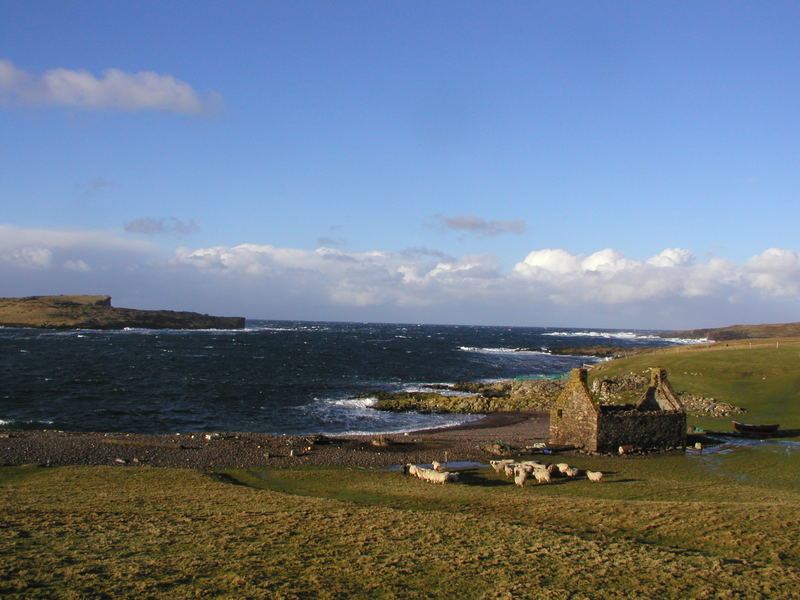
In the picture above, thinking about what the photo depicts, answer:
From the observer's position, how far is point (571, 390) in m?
35.1

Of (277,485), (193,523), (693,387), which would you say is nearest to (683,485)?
Answer: (277,485)

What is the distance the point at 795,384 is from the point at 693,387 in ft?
28.7

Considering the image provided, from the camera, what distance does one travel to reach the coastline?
31.5 metres

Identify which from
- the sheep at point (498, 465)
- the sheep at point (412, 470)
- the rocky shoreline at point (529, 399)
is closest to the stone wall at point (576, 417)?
the sheep at point (498, 465)

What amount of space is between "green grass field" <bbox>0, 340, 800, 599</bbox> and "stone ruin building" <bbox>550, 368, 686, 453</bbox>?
553 centimetres

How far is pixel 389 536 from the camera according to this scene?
1617 centimetres

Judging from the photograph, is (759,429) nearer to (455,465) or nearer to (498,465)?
(498,465)

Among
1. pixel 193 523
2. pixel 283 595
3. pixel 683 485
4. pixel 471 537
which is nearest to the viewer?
pixel 283 595

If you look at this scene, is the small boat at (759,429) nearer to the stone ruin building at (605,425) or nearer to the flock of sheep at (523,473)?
the stone ruin building at (605,425)

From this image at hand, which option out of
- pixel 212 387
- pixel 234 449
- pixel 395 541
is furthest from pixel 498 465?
pixel 212 387

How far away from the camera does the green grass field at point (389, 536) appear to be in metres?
12.5

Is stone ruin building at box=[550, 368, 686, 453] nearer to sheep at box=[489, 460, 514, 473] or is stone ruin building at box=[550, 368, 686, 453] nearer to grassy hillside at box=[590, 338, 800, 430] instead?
sheep at box=[489, 460, 514, 473]

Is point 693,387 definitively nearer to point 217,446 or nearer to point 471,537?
point 217,446

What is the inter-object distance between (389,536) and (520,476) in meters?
11.2
